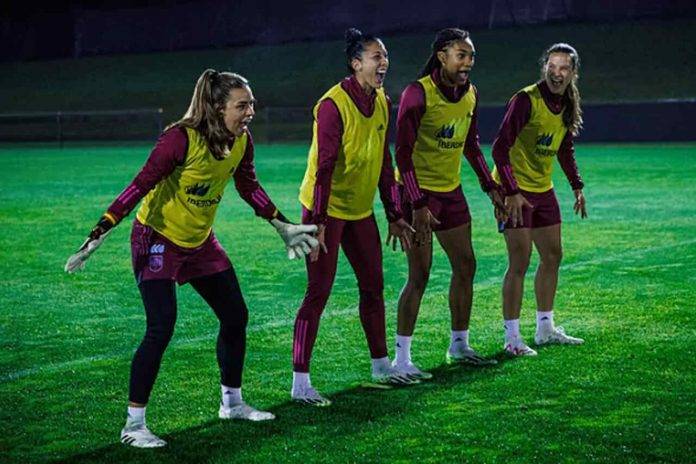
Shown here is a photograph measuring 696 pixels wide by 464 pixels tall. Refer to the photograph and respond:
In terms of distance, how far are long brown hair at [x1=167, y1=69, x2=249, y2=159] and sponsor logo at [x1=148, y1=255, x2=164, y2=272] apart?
0.56 m

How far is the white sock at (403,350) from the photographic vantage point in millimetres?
7172

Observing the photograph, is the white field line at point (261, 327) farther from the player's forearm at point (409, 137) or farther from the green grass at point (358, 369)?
the player's forearm at point (409, 137)

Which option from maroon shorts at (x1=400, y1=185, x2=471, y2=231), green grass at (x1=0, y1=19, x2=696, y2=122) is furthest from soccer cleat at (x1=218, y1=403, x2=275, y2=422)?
green grass at (x1=0, y1=19, x2=696, y2=122)

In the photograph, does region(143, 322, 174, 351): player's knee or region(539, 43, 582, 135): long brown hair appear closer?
region(143, 322, 174, 351): player's knee

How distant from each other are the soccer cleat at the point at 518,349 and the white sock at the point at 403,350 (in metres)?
0.90

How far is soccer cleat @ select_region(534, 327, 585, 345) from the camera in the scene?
8109mm

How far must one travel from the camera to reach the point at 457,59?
6.96 m

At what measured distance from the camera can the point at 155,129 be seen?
43406mm

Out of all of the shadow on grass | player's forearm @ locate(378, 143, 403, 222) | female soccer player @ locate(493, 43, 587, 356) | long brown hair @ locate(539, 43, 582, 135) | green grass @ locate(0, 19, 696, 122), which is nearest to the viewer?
the shadow on grass

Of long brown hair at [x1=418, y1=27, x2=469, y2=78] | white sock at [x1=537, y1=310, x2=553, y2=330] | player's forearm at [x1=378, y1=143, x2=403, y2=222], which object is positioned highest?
long brown hair at [x1=418, y1=27, x2=469, y2=78]

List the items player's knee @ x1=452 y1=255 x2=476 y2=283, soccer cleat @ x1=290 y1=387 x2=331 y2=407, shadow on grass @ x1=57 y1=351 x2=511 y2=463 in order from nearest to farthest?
shadow on grass @ x1=57 y1=351 x2=511 y2=463
soccer cleat @ x1=290 y1=387 x2=331 y2=407
player's knee @ x1=452 y1=255 x2=476 y2=283

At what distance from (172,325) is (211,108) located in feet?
3.41

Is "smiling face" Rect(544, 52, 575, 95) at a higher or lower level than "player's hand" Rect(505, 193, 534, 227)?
higher

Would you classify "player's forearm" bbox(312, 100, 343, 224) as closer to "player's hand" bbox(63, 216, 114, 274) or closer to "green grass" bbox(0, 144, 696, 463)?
"green grass" bbox(0, 144, 696, 463)
